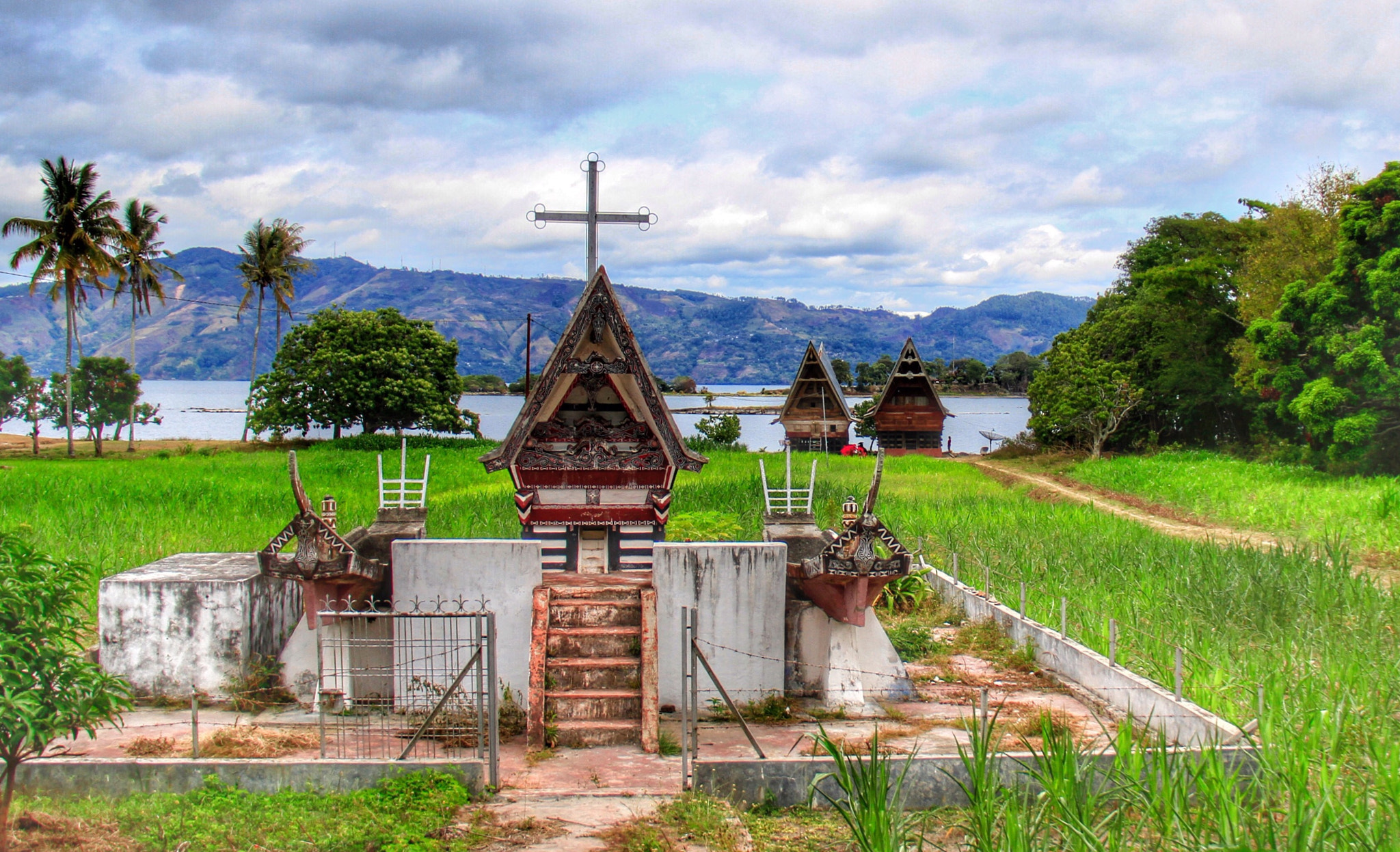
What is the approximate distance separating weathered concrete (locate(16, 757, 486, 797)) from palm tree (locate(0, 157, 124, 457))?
34.8m

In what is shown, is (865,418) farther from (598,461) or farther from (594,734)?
(594,734)

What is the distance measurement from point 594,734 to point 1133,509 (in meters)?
21.6

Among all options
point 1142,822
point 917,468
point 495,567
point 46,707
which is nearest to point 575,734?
point 495,567

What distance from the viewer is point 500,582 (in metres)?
10.5

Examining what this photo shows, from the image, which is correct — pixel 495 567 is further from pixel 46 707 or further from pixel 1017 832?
pixel 1017 832

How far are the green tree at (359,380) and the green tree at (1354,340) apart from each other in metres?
34.3

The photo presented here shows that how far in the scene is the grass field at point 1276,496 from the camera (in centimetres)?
1852

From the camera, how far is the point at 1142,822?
581 cm

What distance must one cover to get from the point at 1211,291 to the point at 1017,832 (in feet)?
133

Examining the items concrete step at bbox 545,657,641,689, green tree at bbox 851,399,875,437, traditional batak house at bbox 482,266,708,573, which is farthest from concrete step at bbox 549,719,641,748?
green tree at bbox 851,399,875,437

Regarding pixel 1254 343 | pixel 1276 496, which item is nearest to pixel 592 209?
pixel 1276 496

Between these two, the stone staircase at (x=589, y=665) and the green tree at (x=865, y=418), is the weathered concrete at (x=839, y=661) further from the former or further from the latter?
the green tree at (x=865, y=418)

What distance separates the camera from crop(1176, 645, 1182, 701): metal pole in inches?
337

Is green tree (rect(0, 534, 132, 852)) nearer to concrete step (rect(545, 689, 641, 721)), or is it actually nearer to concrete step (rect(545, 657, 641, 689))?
concrete step (rect(545, 689, 641, 721))
